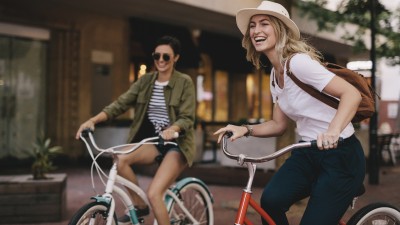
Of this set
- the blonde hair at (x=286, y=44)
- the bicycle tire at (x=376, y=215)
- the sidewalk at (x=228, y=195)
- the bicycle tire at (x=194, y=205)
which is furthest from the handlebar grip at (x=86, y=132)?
the sidewalk at (x=228, y=195)

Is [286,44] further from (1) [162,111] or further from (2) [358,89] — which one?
(1) [162,111]

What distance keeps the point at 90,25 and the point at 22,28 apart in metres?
1.98

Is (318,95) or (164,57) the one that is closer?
(318,95)

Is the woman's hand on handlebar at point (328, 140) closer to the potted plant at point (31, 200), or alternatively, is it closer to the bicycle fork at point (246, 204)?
the bicycle fork at point (246, 204)

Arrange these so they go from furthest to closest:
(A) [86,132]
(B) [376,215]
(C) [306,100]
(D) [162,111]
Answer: (D) [162,111] → (A) [86,132] → (B) [376,215] → (C) [306,100]

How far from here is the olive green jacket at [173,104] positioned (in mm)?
4121

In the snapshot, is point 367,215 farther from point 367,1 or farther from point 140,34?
point 140,34

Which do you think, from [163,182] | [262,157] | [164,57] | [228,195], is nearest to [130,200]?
[163,182]

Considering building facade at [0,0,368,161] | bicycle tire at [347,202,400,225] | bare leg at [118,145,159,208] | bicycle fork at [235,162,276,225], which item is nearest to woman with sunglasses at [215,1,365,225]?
bicycle fork at [235,162,276,225]

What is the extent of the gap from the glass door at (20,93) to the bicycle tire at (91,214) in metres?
9.52

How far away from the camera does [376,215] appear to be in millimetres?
3043

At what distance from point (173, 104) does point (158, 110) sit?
154 mm

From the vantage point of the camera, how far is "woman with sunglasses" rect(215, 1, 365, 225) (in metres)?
2.62

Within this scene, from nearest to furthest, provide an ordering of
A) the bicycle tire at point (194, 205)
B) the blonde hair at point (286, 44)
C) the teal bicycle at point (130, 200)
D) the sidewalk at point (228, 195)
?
the blonde hair at point (286, 44) → the teal bicycle at point (130, 200) → the bicycle tire at point (194, 205) → the sidewalk at point (228, 195)
